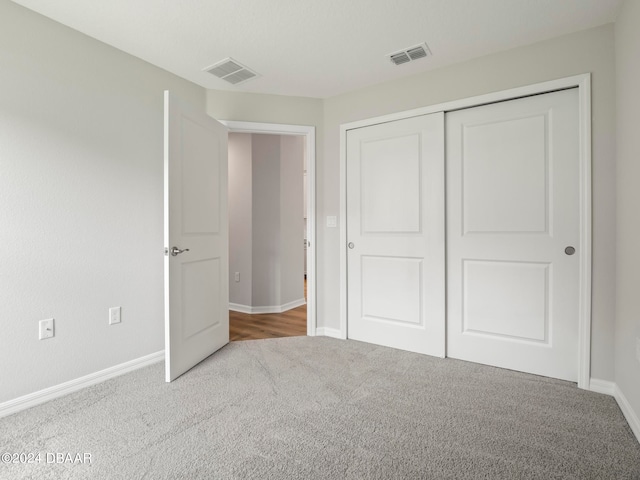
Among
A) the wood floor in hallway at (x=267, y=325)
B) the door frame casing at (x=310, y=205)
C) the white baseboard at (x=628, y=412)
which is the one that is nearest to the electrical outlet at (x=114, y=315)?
the wood floor in hallway at (x=267, y=325)

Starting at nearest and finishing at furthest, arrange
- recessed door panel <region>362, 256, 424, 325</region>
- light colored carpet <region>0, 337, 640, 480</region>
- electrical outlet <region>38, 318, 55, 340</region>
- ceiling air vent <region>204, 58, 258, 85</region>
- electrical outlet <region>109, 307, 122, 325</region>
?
light colored carpet <region>0, 337, 640, 480</region>
electrical outlet <region>38, 318, 55, 340</region>
electrical outlet <region>109, 307, 122, 325</region>
ceiling air vent <region>204, 58, 258, 85</region>
recessed door panel <region>362, 256, 424, 325</region>

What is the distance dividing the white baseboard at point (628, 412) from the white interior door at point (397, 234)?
1.04m

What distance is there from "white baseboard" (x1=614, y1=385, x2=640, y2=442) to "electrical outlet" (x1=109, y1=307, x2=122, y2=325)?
121 inches

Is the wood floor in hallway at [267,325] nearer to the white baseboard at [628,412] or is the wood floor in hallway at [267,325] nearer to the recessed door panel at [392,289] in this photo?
the recessed door panel at [392,289]

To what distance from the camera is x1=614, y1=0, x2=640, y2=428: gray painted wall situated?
168 centimetres

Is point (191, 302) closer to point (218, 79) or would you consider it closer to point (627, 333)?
point (218, 79)

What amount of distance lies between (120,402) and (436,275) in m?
2.32

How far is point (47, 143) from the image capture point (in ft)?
6.56

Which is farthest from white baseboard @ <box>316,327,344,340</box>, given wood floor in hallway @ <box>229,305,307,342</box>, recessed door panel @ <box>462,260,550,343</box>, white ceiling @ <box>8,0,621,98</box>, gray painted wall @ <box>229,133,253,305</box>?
white ceiling @ <box>8,0,621,98</box>

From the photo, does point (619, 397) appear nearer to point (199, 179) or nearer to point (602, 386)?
point (602, 386)

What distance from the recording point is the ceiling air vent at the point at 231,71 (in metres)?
2.55

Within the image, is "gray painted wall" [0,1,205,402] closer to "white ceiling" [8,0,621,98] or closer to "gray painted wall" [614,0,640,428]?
"white ceiling" [8,0,621,98]

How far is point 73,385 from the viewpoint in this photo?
6.91ft

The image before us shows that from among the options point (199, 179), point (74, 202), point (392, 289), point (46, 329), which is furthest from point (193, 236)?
point (392, 289)
